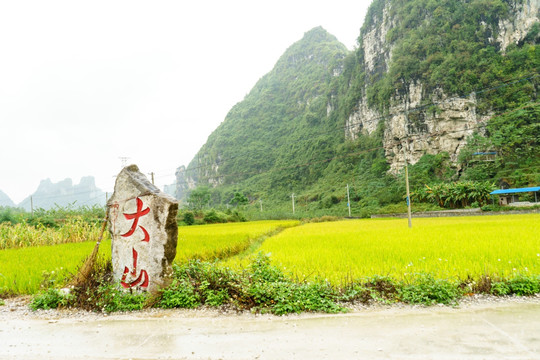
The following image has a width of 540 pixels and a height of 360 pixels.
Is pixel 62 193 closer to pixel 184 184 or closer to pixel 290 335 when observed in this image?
pixel 184 184

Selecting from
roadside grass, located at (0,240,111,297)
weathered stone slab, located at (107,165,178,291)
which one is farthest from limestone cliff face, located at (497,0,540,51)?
roadside grass, located at (0,240,111,297)

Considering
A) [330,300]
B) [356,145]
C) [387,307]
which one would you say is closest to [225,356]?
[330,300]

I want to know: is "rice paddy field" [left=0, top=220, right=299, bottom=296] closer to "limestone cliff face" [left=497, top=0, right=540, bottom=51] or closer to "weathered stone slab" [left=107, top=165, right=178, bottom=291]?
"weathered stone slab" [left=107, top=165, right=178, bottom=291]

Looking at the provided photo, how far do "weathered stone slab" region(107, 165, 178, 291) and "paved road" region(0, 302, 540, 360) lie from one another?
517mm

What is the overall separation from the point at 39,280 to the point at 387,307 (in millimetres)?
4890

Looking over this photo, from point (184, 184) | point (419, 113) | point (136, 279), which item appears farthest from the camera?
point (184, 184)

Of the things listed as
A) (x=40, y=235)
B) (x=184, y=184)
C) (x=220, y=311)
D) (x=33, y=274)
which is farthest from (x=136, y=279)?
(x=184, y=184)

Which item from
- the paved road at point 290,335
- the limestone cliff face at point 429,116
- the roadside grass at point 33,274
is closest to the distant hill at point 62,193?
the limestone cliff face at point 429,116

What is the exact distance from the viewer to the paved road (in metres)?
2.11

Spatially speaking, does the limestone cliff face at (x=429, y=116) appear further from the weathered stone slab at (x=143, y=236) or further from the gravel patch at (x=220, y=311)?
→ the weathered stone slab at (x=143, y=236)

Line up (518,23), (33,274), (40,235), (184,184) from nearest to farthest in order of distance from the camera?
1. (33,274)
2. (40,235)
3. (518,23)
4. (184,184)

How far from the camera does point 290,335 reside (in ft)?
7.97

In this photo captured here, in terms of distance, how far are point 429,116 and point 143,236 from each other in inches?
1668

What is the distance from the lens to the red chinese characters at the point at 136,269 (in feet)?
11.4
